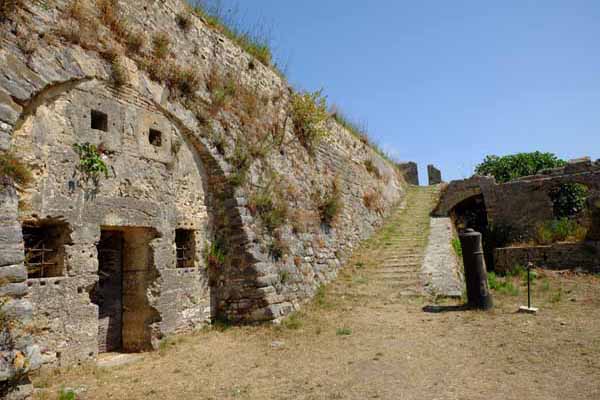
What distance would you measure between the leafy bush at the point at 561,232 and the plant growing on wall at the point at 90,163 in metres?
12.3

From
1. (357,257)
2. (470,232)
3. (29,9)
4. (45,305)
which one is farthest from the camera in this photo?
(357,257)

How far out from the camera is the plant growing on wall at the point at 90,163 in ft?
18.1

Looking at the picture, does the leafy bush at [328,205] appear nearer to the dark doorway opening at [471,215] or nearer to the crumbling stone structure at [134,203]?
the crumbling stone structure at [134,203]

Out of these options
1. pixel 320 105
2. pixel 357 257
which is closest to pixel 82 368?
pixel 357 257

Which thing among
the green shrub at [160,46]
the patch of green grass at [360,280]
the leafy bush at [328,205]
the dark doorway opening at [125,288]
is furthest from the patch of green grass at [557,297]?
the green shrub at [160,46]

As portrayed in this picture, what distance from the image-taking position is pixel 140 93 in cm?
661

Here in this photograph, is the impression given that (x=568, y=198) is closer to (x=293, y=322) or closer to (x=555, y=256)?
(x=555, y=256)

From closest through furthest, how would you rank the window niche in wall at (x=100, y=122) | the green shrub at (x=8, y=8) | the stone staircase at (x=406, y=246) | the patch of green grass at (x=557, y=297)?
the green shrub at (x=8, y=8)
the window niche in wall at (x=100, y=122)
the patch of green grass at (x=557, y=297)
the stone staircase at (x=406, y=246)

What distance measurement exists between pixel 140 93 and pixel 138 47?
795 millimetres

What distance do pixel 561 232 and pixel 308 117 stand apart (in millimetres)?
8313

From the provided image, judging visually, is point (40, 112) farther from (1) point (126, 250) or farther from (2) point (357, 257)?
(2) point (357, 257)

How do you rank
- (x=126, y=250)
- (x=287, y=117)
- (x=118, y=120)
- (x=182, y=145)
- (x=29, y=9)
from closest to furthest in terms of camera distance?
(x=29, y=9), (x=118, y=120), (x=126, y=250), (x=182, y=145), (x=287, y=117)

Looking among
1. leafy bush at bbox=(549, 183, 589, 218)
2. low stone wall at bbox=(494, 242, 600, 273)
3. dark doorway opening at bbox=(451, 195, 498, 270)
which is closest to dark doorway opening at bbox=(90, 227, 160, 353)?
low stone wall at bbox=(494, 242, 600, 273)

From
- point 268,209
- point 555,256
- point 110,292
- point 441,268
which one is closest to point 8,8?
point 110,292
